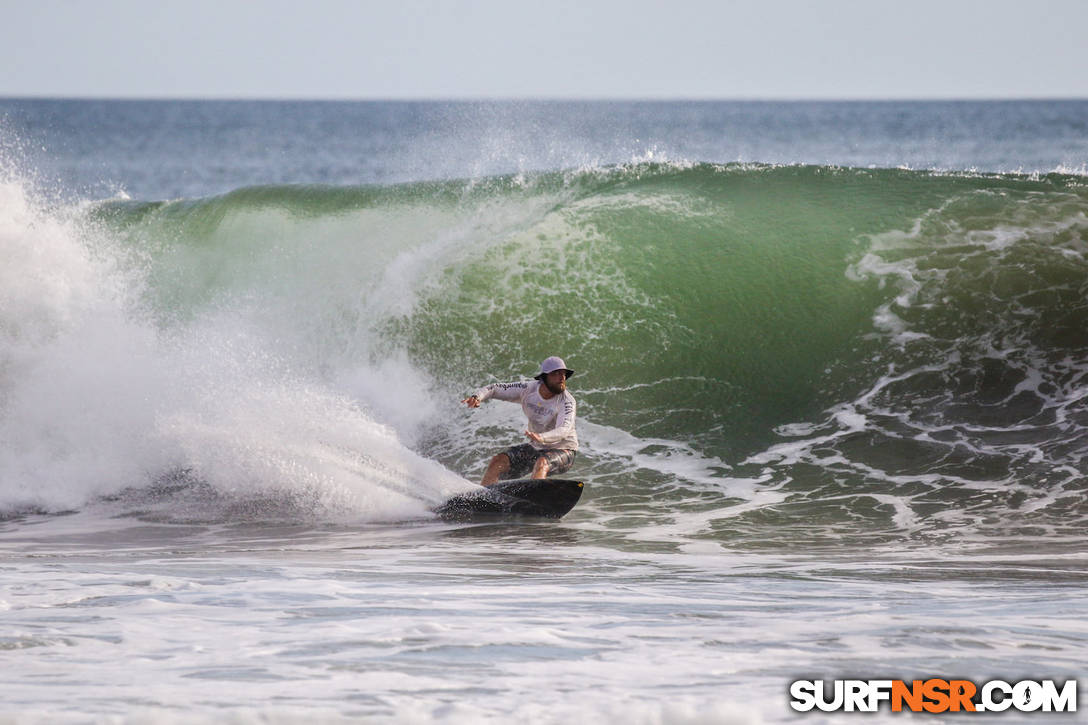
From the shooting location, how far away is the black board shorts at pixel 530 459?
896cm

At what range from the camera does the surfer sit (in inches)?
351

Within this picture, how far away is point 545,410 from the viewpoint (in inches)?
358

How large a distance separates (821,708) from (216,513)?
604 centimetres

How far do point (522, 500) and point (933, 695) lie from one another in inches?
183

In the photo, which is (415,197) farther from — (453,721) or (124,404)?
(453,721)

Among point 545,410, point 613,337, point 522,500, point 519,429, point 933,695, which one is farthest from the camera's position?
point 613,337

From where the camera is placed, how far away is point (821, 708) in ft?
14.1

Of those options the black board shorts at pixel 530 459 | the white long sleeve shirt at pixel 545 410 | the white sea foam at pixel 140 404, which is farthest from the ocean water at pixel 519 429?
the white long sleeve shirt at pixel 545 410

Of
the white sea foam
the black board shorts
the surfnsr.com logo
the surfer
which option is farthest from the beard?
the surfnsr.com logo

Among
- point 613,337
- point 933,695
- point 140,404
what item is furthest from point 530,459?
point 933,695

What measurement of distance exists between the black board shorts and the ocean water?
440 millimetres

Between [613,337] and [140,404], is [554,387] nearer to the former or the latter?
[613,337]

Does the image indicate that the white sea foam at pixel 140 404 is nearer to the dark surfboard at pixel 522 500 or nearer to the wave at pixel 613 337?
the wave at pixel 613 337

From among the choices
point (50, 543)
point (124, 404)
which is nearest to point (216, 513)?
point (50, 543)
